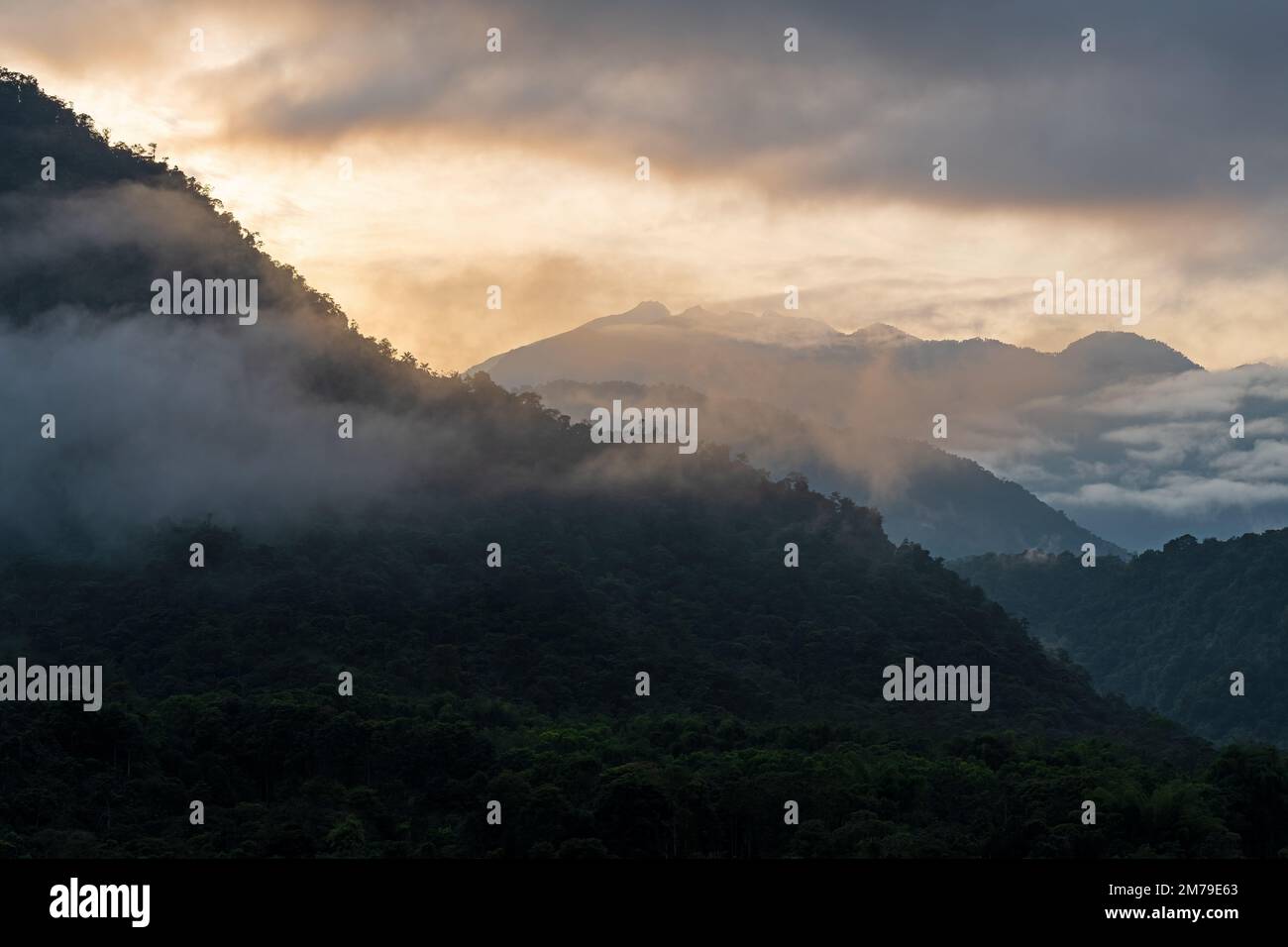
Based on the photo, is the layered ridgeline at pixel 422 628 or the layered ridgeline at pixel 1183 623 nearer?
the layered ridgeline at pixel 422 628

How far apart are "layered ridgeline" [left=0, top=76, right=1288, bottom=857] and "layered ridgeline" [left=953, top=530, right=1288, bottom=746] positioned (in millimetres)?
28050

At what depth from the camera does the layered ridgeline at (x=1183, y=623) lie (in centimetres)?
12325

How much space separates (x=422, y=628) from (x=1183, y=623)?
263ft

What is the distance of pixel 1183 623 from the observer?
139500 millimetres

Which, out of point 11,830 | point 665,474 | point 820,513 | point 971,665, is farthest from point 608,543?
point 11,830

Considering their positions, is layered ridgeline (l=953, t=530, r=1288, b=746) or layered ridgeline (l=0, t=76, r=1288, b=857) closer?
layered ridgeline (l=0, t=76, r=1288, b=857)

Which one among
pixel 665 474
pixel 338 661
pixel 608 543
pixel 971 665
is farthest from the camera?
pixel 665 474

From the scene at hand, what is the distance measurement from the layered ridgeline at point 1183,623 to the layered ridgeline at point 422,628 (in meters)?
28.0

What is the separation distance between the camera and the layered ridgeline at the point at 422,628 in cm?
5441

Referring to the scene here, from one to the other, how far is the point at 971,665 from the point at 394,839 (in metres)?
52.9

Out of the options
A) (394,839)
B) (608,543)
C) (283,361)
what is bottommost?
(394,839)

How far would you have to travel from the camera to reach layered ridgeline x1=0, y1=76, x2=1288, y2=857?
178 feet
